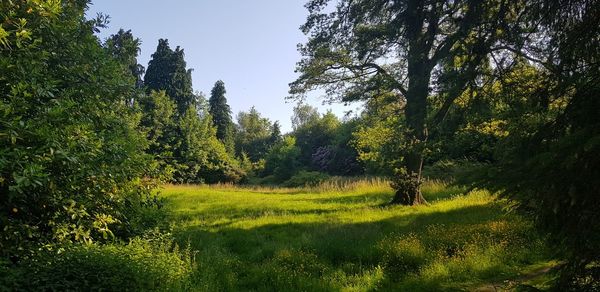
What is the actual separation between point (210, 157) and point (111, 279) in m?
38.1

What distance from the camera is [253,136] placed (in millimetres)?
73750

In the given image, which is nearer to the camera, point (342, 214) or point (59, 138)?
point (59, 138)

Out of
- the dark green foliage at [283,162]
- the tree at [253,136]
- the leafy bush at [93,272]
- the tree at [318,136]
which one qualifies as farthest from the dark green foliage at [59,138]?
the tree at [253,136]

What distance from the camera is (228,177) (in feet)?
144

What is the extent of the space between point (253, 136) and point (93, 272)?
68.5 meters

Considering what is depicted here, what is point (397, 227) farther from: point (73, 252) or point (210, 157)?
point (210, 157)

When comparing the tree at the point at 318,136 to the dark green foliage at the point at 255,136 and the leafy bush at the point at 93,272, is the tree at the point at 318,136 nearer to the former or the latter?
the dark green foliage at the point at 255,136

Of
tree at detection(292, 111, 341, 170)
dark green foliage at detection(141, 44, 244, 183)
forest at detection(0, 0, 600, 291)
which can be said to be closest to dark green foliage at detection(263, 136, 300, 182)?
tree at detection(292, 111, 341, 170)

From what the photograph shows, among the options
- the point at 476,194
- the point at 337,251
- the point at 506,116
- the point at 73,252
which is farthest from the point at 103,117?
the point at 476,194

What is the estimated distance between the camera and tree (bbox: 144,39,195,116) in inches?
1842

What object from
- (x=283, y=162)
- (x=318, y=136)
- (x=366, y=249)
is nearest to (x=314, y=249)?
(x=366, y=249)

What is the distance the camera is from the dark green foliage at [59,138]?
511cm

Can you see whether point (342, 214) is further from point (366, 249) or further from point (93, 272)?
point (93, 272)

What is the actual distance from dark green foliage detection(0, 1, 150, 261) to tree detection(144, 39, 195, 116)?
39.9 metres
